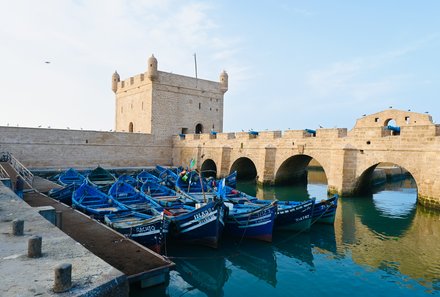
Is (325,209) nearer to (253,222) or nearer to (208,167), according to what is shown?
(253,222)

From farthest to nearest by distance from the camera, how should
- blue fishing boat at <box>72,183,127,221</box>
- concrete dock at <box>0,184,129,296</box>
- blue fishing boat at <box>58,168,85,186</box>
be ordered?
blue fishing boat at <box>58,168,85,186</box>, blue fishing boat at <box>72,183,127,221</box>, concrete dock at <box>0,184,129,296</box>

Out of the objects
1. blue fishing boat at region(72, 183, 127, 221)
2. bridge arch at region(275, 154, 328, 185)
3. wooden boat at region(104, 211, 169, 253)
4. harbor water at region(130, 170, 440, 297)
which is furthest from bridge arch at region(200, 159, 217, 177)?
wooden boat at region(104, 211, 169, 253)

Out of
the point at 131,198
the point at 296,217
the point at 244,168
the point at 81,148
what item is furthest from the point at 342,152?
the point at 81,148

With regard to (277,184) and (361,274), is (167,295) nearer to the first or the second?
(361,274)

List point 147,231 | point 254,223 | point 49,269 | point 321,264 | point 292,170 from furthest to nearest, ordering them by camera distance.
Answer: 1. point 292,170
2. point 254,223
3. point 321,264
4. point 147,231
5. point 49,269

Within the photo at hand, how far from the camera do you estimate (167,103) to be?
109 ft

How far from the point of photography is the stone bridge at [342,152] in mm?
15492

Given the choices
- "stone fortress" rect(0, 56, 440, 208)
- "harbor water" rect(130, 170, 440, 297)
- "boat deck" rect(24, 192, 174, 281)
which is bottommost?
"harbor water" rect(130, 170, 440, 297)

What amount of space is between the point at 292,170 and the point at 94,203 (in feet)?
53.6

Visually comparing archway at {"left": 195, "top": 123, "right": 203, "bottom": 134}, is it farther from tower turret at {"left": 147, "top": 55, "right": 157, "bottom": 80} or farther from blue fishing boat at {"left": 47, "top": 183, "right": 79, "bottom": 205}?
blue fishing boat at {"left": 47, "top": 183, "right": 79, "bottom": 205}

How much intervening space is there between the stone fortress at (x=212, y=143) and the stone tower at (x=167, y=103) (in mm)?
105

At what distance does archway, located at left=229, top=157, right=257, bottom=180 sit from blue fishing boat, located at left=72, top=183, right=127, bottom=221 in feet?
48.6

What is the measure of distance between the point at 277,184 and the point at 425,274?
1493 cm

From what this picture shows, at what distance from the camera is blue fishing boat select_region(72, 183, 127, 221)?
11.2 metres
